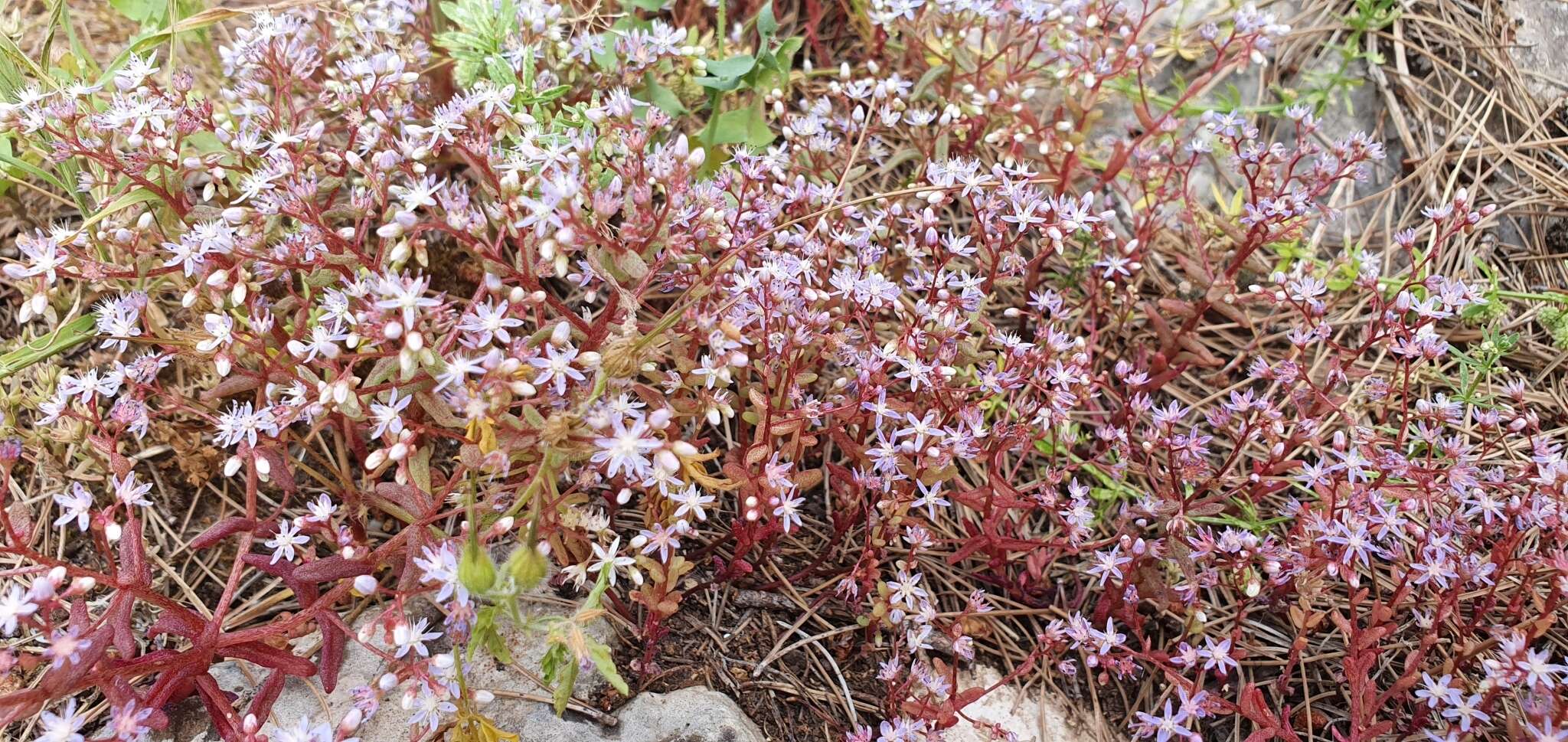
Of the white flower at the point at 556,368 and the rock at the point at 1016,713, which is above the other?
the white flower at the point at 556,368

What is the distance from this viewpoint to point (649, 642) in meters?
2.44

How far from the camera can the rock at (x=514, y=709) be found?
235cm

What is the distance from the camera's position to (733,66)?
307 centimetres

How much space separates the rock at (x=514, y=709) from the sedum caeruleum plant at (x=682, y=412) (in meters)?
0.07

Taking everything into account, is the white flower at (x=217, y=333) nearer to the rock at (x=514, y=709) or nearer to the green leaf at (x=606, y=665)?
the rock at (x=514, y=709)

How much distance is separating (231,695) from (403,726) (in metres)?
0.45

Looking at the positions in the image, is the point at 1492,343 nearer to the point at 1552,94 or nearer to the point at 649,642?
the point at 1552,94

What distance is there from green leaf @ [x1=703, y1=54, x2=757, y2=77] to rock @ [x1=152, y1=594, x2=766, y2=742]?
1.64 m

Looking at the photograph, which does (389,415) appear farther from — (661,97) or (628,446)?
(661,97)

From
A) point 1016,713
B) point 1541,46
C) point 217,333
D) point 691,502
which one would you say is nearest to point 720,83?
point 691,502

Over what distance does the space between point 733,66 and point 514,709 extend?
1919mm

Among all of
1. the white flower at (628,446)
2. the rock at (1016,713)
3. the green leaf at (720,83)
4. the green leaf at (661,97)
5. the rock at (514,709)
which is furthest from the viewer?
the green leaf at (661,97)

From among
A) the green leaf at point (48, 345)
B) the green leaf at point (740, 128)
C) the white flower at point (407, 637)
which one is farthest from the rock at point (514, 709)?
the green leaf at point (740, 128)

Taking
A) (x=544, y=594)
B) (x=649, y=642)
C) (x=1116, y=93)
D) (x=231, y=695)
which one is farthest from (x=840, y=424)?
(x=1116, y=93)
